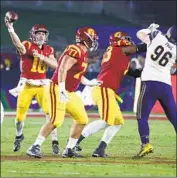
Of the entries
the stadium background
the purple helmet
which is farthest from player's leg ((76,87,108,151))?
the stadium background

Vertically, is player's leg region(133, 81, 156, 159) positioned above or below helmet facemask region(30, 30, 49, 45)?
below

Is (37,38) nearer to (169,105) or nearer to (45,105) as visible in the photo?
(45,105)

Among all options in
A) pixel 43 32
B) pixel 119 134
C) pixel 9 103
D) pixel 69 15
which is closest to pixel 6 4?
pixel 69 15

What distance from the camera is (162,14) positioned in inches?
1204

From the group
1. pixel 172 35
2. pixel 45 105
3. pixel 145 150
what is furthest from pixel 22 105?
pixel 172 35

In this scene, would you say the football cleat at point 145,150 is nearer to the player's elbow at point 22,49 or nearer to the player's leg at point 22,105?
the player's leg at point 22,105

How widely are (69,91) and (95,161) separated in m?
1.02

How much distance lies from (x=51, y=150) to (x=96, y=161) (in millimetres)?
1613

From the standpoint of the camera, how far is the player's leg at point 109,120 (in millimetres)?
10680

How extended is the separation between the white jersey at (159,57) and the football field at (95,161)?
3.55ft

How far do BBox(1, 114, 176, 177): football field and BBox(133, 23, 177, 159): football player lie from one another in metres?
0.51

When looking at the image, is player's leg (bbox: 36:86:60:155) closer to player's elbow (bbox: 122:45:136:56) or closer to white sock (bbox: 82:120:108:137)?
white sock (bbox: 82:120:108:137)

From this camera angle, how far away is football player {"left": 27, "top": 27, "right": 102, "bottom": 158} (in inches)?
404

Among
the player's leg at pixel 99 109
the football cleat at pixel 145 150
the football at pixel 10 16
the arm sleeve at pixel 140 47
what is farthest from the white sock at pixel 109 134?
the football at pixel 10 16
